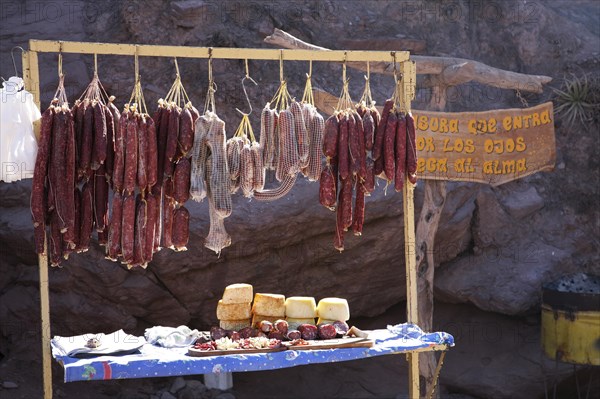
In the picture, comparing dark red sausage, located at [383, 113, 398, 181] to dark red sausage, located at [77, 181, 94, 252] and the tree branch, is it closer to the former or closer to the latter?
the tree branch

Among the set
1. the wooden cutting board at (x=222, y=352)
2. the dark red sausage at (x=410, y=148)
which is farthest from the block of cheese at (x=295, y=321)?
the dark red sausage at (x=410, y=148)

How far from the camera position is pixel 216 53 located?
6.05 meters

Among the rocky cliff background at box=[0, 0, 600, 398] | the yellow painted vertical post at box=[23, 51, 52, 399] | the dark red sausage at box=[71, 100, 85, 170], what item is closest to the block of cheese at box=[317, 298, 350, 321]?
the yellow painted vertical post at box=[23, 51, 52, 399]

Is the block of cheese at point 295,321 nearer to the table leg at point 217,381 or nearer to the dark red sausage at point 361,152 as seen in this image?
the dark red sausage at point 361,152

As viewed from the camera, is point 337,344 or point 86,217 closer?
point 86,217

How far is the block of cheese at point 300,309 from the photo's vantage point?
20.6ft

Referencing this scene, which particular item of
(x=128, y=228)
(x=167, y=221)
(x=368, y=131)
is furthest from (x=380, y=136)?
(x=128, y=228)

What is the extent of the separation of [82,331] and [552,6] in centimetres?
888

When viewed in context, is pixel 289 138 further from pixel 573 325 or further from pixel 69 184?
pixel 573 325

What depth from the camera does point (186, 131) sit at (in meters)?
5.91

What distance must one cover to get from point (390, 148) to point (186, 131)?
4.88 ft

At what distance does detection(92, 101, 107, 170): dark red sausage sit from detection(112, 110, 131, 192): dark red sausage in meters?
0.09

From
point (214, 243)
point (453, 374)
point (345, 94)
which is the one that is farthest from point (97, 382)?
point (345, 94)

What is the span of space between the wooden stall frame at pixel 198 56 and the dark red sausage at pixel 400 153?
21 cm
